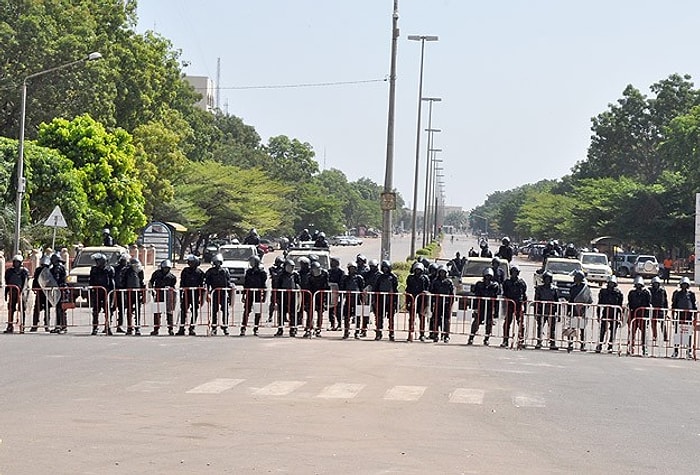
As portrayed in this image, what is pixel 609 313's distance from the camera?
25.7 m

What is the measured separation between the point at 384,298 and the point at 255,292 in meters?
2.65

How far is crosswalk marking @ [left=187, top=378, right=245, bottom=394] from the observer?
15633 mm

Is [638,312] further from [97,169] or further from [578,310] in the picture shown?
[97,169]

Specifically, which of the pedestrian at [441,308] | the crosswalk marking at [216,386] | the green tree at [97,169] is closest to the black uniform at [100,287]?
the pedestrian at [441,308]

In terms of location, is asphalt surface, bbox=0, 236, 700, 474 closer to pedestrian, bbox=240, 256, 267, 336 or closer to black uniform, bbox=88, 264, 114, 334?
black uniform, bbox=88, 264, 114, 334

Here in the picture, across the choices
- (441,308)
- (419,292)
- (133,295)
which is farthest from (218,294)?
(441,308)

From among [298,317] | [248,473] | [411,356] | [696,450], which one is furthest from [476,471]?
[298,317]

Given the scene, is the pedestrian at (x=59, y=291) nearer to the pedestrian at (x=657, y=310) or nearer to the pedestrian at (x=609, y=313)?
the pedestrian at (x=609, y=313)

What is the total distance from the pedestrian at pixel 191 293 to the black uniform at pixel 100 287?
4.81ft

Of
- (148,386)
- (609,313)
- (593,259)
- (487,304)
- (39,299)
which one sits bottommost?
(148,386)

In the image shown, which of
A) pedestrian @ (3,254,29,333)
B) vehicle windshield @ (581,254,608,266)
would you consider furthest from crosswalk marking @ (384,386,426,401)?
vehicle windshield @ (581,254,608,266)

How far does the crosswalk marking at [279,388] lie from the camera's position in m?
15.6

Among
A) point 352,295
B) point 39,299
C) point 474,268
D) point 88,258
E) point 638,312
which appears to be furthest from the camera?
point 474,268

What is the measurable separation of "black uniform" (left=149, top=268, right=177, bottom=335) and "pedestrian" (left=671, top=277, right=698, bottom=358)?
32.9ft
